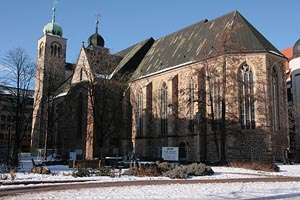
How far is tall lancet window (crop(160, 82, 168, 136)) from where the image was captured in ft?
139

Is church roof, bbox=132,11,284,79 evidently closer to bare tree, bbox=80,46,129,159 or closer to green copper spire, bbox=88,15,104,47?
bare tree, bbox=80,46,129,159

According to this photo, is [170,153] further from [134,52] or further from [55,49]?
[55,49]

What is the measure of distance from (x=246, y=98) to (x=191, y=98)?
5989 millimetres

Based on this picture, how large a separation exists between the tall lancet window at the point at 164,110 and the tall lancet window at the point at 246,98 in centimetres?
1013

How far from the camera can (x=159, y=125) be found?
42906mm

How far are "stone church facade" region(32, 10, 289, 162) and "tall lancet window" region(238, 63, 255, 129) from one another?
94 millimetres

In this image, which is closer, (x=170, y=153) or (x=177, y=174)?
(x=177, y=174)

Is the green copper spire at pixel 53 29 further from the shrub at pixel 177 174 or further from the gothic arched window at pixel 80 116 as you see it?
the shrub at pixel 177 174

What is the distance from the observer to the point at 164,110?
1681 inches

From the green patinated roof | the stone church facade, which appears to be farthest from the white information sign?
the green patinated roof

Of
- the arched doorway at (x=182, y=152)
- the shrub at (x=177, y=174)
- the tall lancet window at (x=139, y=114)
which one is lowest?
the shrub at (x=177, y=174)

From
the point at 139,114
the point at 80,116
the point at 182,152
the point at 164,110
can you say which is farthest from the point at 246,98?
the point at 80,116

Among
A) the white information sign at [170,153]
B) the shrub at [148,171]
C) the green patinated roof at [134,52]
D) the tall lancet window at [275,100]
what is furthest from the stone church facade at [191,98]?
the shrub at [148,171]

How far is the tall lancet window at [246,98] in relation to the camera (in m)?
34.5
